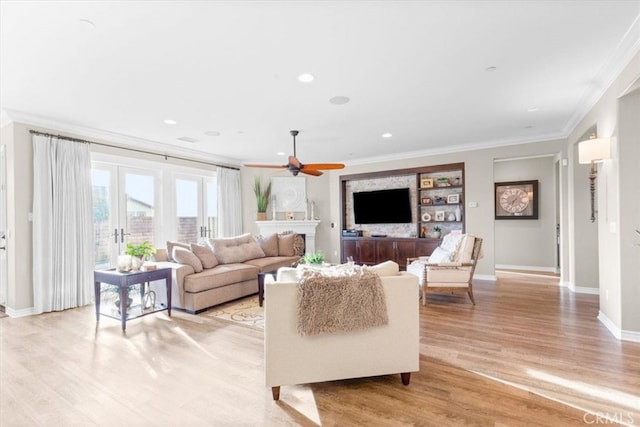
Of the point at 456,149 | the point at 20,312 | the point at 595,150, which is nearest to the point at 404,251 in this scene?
the point at 456,149

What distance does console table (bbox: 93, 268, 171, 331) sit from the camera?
3658 mm

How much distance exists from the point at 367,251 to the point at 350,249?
17.8 inches

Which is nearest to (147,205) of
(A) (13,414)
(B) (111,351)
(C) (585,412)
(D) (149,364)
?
(B) (111,351)

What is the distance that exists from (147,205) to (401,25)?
5259mm

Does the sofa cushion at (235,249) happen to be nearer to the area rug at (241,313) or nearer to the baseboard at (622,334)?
the area rug at (241,313)

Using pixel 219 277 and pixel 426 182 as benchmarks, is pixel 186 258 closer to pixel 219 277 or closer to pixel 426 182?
pixel 219 277

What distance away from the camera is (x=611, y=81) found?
130 inches

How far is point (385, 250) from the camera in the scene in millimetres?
7168

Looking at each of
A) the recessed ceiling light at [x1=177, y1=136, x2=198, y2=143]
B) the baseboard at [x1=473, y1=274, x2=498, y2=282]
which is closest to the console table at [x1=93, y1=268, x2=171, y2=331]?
the recessed ceiling light at [x1=177, y1=136, x2=198, y2=143]

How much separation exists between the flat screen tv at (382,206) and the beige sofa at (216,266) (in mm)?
2085

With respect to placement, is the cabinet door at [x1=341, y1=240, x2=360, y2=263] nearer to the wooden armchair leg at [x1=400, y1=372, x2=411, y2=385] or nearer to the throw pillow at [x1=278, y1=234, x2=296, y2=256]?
the throw pillow at [x1=278, y1=234, x2=296, y2=256]

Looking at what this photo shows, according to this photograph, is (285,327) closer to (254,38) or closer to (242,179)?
(254,38)

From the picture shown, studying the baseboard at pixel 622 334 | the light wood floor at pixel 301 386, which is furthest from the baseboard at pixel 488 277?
the baseboard at pixel 622 334

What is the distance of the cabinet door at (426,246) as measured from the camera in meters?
6.58
